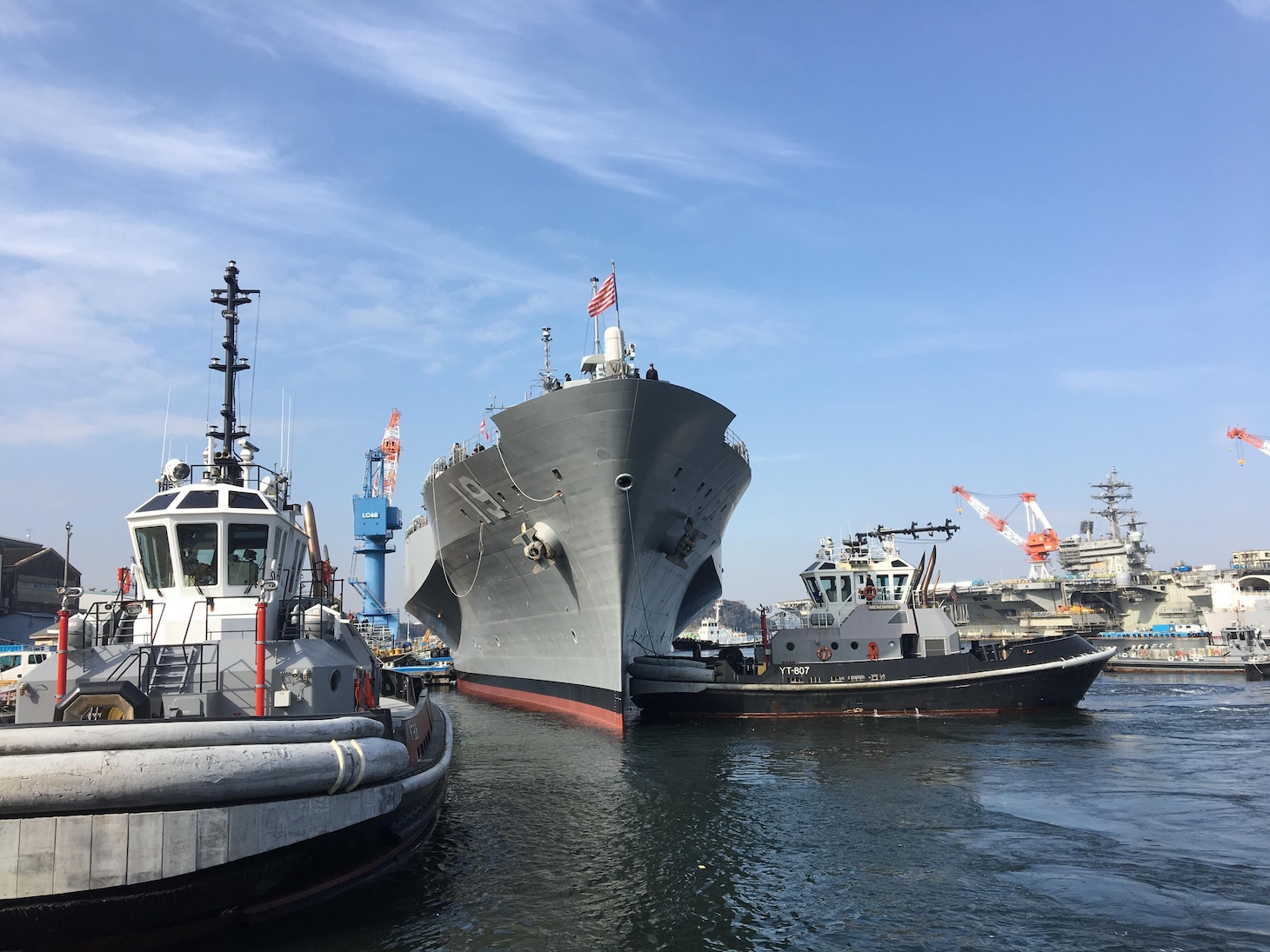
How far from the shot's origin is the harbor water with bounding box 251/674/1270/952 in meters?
8.62

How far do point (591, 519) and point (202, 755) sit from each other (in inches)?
656

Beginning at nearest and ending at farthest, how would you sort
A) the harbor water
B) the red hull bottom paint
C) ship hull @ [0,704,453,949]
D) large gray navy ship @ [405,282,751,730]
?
1. ship hull @ [0,704,453,949]
2. the harbor water
3. large gray navy ship @ [405,282,751,730]
4. the red hull bottom paint

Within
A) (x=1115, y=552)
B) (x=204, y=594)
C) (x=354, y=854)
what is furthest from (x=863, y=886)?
(x=1115, y=552)

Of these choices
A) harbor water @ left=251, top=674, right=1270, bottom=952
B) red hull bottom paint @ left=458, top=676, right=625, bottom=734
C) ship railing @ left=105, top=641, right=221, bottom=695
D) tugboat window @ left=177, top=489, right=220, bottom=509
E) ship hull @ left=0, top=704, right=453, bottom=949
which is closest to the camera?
ship hull @ left=0, top=704, right=453, bottom=949

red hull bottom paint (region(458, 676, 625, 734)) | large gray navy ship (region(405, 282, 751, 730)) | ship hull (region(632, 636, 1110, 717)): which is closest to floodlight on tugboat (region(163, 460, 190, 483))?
large gray navy ship (region(405, 282, 751, 730))

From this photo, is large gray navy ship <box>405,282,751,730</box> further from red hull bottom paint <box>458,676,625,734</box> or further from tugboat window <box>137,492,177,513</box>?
tugboat window <box>137,492,177,513</box>

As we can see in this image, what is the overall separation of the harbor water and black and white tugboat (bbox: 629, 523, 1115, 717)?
4.68 meters

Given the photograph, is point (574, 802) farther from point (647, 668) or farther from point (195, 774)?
point (647, 668)

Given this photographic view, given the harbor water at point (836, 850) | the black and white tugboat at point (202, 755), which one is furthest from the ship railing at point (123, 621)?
the harbor water at point (836, 850)

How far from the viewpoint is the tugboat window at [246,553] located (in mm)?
10797

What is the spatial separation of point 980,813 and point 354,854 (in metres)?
10.2

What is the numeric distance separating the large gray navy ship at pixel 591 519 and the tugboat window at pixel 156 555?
12663 millimetres

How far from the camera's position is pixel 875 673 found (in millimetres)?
26781

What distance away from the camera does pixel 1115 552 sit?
7812cm
